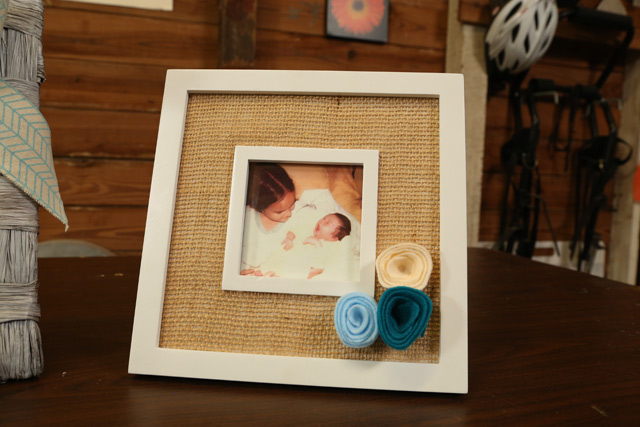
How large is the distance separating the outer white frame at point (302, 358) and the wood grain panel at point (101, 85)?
1.56m

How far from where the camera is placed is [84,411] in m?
0.31

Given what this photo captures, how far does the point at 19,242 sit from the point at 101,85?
168 centimetres

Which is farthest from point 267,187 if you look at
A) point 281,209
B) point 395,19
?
point 395,19

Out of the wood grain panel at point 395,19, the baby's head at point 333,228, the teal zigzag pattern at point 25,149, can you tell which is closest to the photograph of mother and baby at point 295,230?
the baby's head at point 333,228

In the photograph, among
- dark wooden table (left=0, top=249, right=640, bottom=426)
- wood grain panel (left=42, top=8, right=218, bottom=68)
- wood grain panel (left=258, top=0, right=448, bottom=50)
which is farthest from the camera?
wood grain panel (left=258, top=0, right=448, bottom=50)

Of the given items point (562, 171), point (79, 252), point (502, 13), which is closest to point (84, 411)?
point (79, 252)

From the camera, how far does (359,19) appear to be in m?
2.00

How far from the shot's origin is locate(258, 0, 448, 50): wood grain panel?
1.94m

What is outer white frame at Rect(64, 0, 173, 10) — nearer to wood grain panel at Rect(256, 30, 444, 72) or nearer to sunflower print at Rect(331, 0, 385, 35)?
wood grain panel at Rect(256, 30, 444, 72)

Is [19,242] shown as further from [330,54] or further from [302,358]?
[330,54]

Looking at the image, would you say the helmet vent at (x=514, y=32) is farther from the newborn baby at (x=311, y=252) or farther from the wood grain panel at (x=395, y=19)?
the newborn baby at (x=311, y=252)

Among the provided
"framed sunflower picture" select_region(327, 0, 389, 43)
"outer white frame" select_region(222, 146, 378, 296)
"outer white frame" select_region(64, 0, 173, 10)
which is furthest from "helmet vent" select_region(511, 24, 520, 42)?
"outer white frame" select_region(222, 146, 378, 296)

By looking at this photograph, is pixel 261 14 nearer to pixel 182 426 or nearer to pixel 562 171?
pixel 562 171

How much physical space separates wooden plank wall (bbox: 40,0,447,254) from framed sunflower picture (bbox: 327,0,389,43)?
7 centimetres
